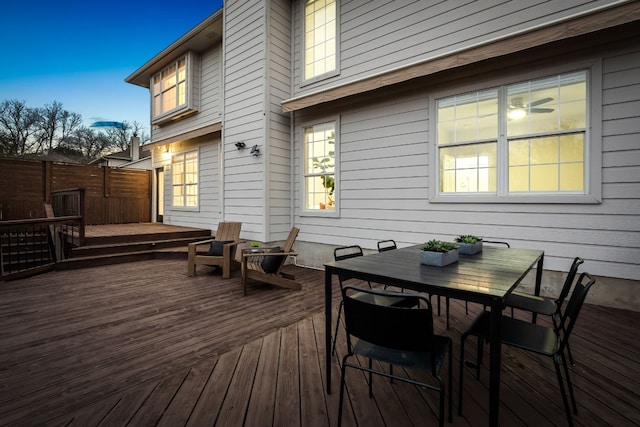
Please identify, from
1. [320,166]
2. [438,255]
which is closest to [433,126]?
[320,166]

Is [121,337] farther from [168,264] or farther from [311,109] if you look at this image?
[311,109]

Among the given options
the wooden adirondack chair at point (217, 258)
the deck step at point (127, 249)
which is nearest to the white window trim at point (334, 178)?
the wooden adirondack chair at point (217, 258)

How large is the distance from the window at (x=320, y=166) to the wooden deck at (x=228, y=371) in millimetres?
2769

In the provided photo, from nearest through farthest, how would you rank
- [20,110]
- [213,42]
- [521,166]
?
[521,166] → [213,42] → [20,110]

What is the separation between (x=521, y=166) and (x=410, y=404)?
143 inches

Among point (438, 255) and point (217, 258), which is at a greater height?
point (438, 255)

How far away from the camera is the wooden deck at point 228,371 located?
1752mm

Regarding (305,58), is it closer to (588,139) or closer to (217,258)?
(217,258)

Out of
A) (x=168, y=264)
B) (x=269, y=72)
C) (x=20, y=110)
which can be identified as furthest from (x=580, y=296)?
(x=20, y=110)

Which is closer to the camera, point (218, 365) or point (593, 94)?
point (218, 365)

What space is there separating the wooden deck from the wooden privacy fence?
6.52m

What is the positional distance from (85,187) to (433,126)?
9.47 metres

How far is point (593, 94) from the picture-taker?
139 inches

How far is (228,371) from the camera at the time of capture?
88.2 inches
